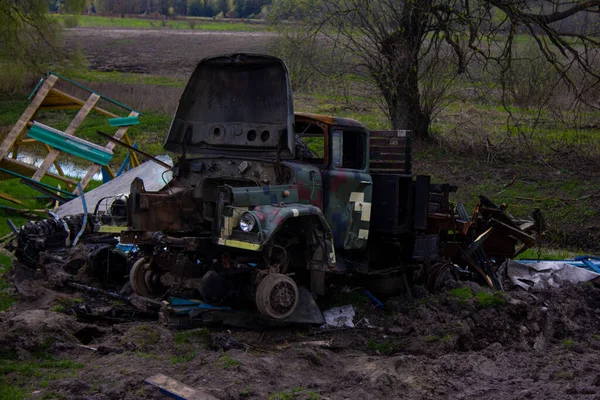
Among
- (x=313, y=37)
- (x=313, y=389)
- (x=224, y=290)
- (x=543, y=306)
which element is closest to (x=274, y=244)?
(x=224, y=290)

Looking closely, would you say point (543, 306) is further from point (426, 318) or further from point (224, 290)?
point (224, 290)

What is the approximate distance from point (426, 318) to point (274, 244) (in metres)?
2.16

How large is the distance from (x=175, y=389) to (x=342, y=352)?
271 cm

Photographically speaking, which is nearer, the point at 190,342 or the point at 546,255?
the point at 190,342

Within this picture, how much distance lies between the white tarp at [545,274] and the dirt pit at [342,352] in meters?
0.75

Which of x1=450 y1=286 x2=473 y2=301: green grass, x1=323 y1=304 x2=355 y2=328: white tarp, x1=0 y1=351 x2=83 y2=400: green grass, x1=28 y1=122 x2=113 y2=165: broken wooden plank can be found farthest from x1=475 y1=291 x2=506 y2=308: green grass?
x1=28 y1=122 x2=113 y2=165: broken wooden plank

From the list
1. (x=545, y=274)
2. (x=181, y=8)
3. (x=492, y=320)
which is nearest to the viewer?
(x=492, y=320)

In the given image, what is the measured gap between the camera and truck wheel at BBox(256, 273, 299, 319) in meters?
8.34

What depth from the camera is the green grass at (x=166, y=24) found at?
211ft

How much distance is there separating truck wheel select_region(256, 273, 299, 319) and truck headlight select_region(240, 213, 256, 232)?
0.61 meters

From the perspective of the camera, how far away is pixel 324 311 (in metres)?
9.69

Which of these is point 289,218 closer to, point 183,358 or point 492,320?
point 183,358

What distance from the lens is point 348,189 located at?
988 centimetres

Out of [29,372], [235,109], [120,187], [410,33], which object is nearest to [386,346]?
[235,109]
